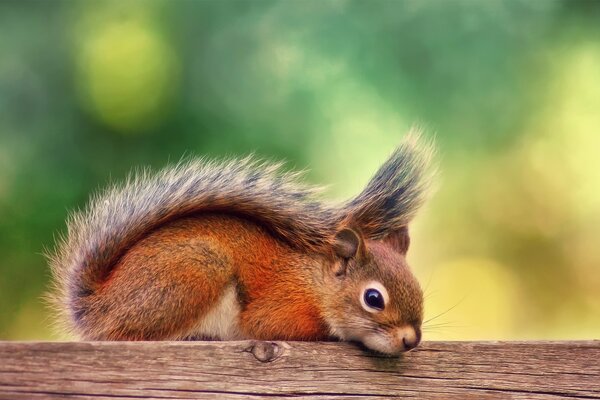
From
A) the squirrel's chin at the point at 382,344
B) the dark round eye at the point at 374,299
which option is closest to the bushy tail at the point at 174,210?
the dark round eye at the point at 374,299

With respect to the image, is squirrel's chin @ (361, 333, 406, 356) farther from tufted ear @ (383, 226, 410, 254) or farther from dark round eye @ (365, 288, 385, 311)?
tufted ear @ (383, 226, 410, 254)

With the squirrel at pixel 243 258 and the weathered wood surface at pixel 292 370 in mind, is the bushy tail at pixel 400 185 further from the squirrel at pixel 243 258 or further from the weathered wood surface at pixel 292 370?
the weathered wood surface at pixel 292 370

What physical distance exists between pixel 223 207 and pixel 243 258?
0.13 m

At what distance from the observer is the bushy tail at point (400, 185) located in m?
2.11

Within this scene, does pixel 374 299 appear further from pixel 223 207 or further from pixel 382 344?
pixel 223 207

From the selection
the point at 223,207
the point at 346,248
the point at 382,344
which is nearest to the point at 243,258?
the point at 223,207

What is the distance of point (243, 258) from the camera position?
6.78ft

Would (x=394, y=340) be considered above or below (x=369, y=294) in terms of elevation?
below

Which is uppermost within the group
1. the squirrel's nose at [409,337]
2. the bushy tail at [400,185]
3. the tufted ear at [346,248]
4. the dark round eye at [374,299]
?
the bushy tail at [400,185]

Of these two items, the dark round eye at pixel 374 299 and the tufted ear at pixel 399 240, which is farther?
the tufted ear at pixel 399 240

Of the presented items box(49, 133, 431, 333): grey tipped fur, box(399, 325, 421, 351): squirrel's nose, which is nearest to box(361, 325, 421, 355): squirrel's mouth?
→ box(399, 325, 421, 351): squirrel's nose

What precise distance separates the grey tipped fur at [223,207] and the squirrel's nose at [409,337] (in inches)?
11.9

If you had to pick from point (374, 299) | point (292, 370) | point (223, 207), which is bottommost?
point (292, 370)

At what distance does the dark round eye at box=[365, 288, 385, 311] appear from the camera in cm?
204
